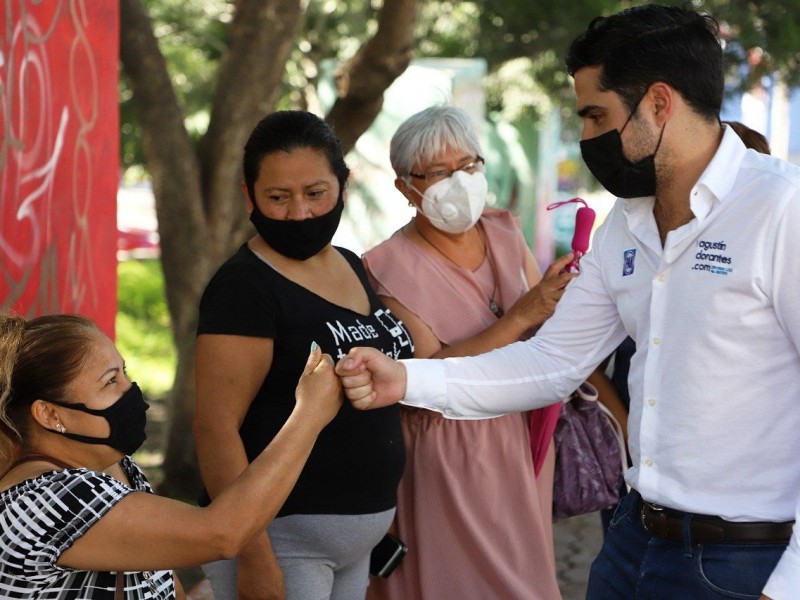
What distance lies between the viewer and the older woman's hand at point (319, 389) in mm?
2539

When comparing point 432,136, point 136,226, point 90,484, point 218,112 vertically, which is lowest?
point 136,226

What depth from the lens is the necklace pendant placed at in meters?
3.75

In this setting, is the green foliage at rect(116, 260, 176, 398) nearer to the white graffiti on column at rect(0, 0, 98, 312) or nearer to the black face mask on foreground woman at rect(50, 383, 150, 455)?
the white graffiti on column at rect(0, 0, 98, 312)

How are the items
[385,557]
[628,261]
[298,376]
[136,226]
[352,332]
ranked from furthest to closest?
[136,226], [385,557], [352,332], [298,376], [628,261]

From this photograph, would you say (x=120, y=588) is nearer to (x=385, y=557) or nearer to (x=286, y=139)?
(x=385, y=557)

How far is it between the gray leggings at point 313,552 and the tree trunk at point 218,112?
3682 mm

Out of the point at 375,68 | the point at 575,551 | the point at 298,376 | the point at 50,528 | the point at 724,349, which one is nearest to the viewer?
the point at 50,528

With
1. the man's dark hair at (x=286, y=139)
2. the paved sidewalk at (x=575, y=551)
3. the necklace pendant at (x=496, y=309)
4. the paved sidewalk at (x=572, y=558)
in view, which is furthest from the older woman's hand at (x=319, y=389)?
the paved sidewalk at (x=575, y=551)

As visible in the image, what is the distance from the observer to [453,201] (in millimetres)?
3725

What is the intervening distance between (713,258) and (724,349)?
7.5 inches

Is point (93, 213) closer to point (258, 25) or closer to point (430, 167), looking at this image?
point (430, 167)

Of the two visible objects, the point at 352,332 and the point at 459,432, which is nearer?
the point at 352,332

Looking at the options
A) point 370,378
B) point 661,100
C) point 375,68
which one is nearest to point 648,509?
point 370,378

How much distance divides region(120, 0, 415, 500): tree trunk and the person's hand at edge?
→ 3.75 m
